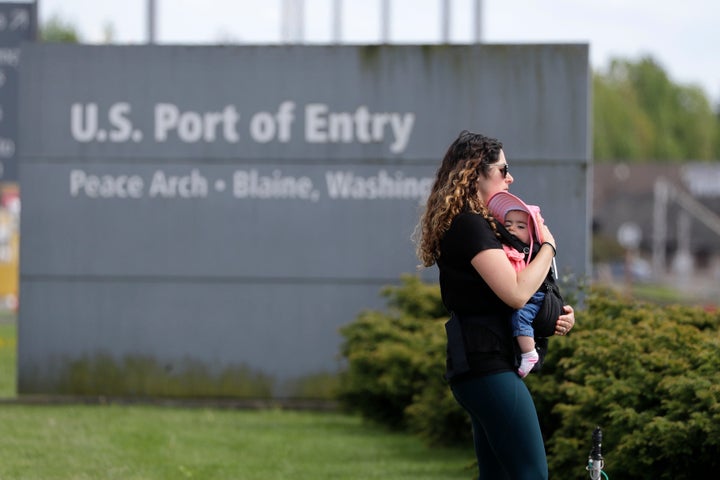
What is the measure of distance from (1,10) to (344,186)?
7.40 m

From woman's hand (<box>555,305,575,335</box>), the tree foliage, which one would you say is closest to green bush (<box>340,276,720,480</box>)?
woman's hand (<box>555,305,575,335</box>)

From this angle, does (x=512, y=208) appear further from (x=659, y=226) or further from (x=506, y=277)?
(x=659, y=226)

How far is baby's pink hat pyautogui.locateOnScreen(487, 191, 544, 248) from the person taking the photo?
5652 millimetres

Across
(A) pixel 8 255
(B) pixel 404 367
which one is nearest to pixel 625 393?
(B) pixel 404 367

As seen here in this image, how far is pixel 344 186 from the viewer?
13367 millimetres

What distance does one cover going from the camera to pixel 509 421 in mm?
5426

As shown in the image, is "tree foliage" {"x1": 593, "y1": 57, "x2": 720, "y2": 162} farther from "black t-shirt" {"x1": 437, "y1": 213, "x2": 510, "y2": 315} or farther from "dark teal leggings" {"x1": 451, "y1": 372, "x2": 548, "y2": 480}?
"dark teal leggings" {"x1": 451, "y1": 372, "x2": 548, "y2": 480}

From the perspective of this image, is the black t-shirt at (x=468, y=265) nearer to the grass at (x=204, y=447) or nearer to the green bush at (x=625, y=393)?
the green bush at (x=625, y=393)

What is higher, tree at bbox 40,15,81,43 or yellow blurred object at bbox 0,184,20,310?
tree at bbox 40,15,81,43

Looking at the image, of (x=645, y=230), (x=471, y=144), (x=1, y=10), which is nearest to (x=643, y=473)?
(x=471, y=144)

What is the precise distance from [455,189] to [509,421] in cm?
96

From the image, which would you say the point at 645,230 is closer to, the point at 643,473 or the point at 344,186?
the point at 344,186

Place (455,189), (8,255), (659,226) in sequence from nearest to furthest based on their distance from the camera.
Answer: (455,189) < (8,255) < (659,226)

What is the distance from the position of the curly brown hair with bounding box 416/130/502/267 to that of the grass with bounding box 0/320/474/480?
9.71ft
